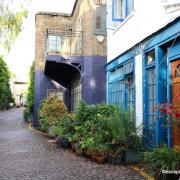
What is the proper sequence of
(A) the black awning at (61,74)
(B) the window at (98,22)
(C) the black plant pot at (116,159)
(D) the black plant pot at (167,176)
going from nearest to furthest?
(D) the black plant pot at (167,176) → (C) the black plant pot at (116,159) → (B) the window at (98,22) → (A) the black awning at (61,74)

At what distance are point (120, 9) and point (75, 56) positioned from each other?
377cm

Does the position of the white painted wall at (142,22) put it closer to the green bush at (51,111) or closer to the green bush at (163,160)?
the green bush at (163,160)

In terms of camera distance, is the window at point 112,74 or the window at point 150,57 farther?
the window at point 112,74

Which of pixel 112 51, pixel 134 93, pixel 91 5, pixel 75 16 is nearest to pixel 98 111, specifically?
pixel 134 93

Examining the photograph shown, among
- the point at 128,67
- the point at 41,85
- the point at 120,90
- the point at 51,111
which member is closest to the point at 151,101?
the point at 128,67

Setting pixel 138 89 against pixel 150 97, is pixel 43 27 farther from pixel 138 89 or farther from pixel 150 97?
pixel 150 97

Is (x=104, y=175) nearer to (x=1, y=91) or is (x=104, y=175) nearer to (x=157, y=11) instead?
(x=157, y=11)

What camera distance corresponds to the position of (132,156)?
360 inches

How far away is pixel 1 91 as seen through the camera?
60625 mm

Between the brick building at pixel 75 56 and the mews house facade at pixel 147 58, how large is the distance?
1649 mm

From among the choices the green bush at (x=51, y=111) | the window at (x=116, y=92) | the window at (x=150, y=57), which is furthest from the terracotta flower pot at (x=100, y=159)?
the green bush at (x=51, y=111)

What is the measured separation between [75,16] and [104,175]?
13.5m

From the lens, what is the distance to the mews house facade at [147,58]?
8.64 m

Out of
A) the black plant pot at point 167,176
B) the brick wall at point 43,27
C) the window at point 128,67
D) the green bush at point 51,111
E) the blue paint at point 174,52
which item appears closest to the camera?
the black plant pot at point 167,176
